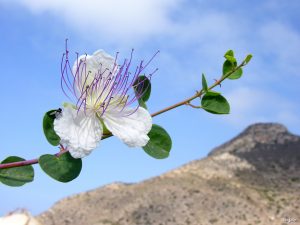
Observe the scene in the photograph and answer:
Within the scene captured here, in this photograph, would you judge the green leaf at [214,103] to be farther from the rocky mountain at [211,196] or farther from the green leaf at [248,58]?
the rocky mountain at [211,196]

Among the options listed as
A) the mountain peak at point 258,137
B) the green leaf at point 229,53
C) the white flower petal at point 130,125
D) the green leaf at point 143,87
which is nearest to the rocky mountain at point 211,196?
the mountain peak at point 258,137

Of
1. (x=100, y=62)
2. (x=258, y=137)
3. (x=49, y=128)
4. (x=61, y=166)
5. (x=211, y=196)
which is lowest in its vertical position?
(x=61, y=166)

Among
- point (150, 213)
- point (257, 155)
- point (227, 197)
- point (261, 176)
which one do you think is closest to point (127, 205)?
point (150, 213)

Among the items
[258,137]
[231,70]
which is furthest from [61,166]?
[258,137]

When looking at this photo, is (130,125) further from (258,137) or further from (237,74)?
(258,137)

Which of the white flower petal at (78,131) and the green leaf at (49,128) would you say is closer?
the white flower petal at (78,131)

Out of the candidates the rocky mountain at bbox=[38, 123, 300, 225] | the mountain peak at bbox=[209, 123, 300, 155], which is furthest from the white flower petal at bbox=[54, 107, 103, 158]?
the mountain peak at bbox=[209, 123, 300, 155]

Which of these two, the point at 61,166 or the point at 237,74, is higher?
the point at 237,74
